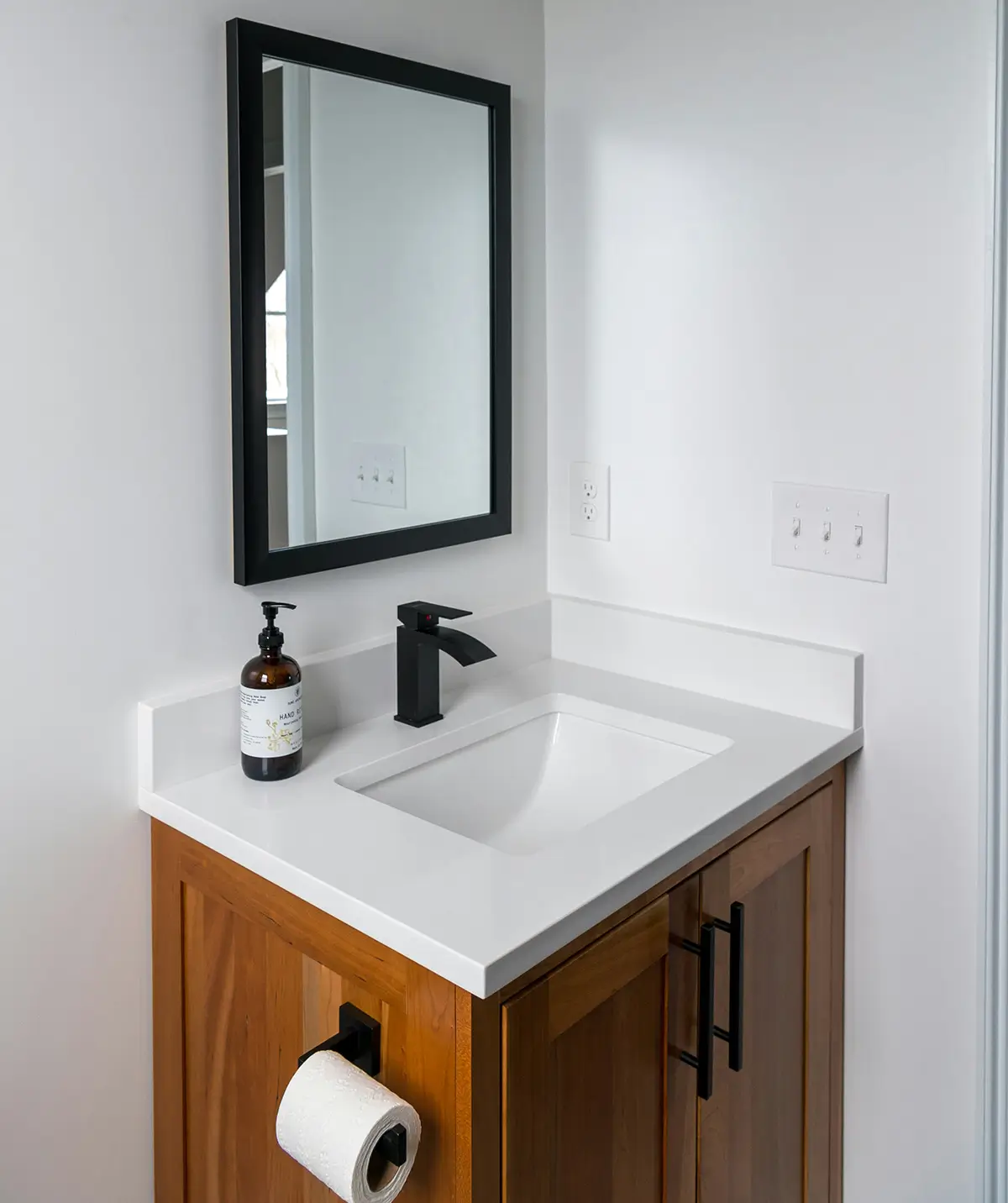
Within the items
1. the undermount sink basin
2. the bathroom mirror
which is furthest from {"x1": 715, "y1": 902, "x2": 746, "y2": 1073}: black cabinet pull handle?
the bathroom mirror

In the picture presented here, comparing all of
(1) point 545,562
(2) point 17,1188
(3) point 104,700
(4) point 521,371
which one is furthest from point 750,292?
(2) point 17,1188

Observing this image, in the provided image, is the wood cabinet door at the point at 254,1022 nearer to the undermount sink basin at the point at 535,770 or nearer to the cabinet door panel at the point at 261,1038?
the cabinet door panel at the point at 261,1038

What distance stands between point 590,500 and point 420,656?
1.38 feet

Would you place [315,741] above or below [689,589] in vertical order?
below

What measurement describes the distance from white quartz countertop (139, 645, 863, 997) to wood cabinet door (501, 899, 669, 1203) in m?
0.06

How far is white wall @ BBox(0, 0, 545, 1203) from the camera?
3.53 ft

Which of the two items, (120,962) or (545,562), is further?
(545,562)

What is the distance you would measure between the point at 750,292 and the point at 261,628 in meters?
0.78

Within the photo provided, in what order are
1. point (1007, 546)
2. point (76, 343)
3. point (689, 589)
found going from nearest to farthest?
point (76, 343), point (1007, 546), point (689, 589)

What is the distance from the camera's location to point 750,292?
1.42 m

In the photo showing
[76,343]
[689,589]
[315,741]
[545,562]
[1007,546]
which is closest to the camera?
[76,343]

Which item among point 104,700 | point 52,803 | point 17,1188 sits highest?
point 104,700

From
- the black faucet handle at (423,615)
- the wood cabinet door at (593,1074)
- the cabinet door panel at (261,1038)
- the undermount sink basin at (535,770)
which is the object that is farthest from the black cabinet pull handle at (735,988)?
the black faucet handle at (423,615)

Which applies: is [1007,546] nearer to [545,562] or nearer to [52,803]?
[545,562]
